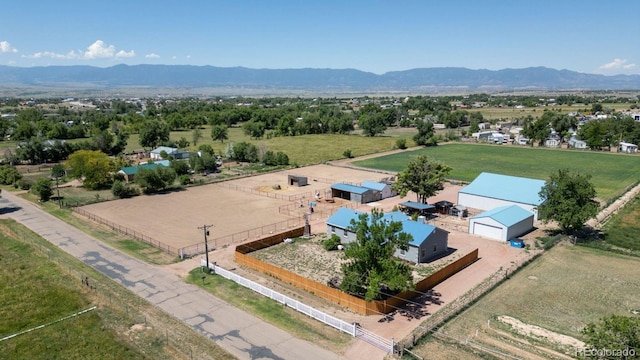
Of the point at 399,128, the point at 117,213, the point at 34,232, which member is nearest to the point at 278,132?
the point at 399,128

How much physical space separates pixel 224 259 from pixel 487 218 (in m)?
22.7

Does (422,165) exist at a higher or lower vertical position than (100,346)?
higher

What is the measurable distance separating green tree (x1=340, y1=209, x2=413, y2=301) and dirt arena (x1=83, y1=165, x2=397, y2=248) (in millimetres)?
15042

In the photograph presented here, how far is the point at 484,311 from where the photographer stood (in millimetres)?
25141

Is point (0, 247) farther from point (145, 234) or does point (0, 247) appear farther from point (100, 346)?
point (100, 346)

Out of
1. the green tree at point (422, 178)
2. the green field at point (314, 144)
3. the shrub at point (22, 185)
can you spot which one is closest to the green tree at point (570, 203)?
the green tree at point (422, 178)

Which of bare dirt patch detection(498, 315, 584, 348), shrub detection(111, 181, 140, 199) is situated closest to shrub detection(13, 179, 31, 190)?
shrub detection(111, 181, 140, 199)

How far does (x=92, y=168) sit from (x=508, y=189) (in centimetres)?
5146

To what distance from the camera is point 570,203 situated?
1427 inches

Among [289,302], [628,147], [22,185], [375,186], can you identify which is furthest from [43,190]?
[628,147]

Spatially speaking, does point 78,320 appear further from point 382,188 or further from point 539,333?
point 382,188

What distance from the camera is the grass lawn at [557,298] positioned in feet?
76.1

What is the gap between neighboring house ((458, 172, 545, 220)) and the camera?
4403 cm

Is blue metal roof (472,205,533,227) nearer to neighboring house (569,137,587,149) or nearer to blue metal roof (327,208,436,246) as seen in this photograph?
blue metal roof (327,208,436,246)
